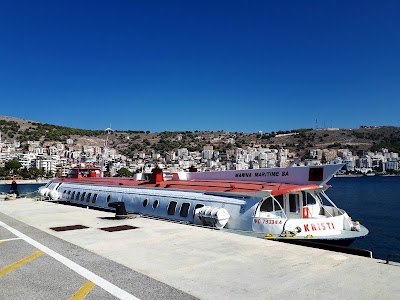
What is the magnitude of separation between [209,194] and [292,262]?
9905mm

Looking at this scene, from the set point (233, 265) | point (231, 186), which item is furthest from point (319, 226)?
point (233, 265)

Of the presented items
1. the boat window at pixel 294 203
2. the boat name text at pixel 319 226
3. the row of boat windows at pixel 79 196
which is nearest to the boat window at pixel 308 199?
the boat window at pixel 294 203

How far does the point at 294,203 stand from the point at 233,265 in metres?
9.63

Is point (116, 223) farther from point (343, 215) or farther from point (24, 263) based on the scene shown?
point (343, 215)

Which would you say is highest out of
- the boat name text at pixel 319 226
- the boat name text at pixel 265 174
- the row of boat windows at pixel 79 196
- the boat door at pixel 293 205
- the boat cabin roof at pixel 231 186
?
the boat name text at pixel 265 174

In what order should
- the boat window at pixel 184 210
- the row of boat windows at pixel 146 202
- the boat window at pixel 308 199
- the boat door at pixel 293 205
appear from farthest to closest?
the row of boat windows at pixel 146 202
the boat window at pixel 184 210
the boat window at pixel 308 199
the boat door at pixel 293 205

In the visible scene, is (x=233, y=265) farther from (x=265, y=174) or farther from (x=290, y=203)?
(x=265, y=174)

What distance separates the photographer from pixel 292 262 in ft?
32.8

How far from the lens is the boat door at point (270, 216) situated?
16234 mm

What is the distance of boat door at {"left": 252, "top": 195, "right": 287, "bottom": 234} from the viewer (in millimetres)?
16234

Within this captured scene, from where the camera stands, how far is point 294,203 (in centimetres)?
1864

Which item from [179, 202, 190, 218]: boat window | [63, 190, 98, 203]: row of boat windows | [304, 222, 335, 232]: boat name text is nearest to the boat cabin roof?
[179, 202, 190, 218]: boat window

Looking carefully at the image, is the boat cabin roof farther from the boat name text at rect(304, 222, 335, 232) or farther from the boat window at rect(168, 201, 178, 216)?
the boat name text at rect(304, 222, 335, 232)

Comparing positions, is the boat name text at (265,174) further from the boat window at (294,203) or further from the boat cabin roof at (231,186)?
the boat window at (294,203)
